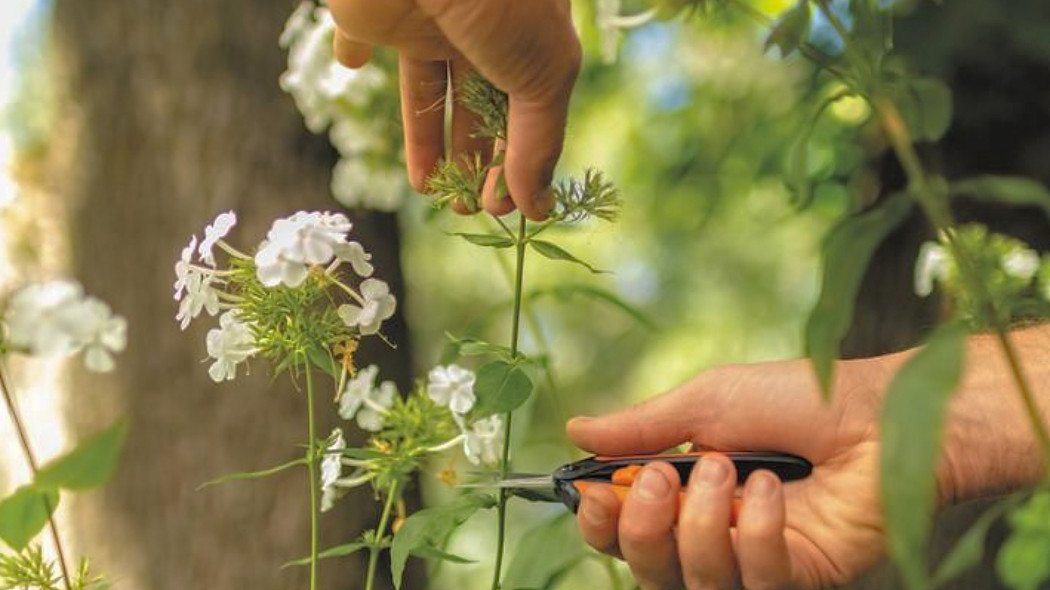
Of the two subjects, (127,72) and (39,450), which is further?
(39,450)

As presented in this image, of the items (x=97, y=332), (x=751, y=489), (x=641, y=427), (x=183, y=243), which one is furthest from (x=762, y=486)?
(x=183, y=243)

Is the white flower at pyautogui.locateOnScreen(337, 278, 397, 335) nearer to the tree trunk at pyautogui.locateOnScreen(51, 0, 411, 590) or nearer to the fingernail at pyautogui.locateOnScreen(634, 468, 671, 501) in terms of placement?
the fingernail at pyautogui.locateOnScreen(634, 468, 671, 501)

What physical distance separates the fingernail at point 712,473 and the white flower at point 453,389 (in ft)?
0.68

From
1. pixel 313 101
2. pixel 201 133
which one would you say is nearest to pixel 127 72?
pixel 201 133

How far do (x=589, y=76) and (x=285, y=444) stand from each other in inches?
59.9

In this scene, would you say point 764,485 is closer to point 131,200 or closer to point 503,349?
point 503,349

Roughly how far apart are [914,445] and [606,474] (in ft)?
2.09

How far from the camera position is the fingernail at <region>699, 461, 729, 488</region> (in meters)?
1.02

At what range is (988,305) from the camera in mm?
630

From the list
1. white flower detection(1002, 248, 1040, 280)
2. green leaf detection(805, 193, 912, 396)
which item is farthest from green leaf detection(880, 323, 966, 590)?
white flower detection(1002, 248, 1040, 280)

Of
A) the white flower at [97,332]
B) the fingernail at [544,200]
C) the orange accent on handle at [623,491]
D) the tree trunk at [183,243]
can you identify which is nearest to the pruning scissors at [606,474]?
the orange accent on handle at [623,491]

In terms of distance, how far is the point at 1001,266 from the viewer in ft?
4.46

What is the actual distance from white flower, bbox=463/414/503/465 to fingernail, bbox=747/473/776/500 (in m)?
0.23

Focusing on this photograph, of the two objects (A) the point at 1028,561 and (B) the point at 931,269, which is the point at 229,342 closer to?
(A) the point at 1028,561
